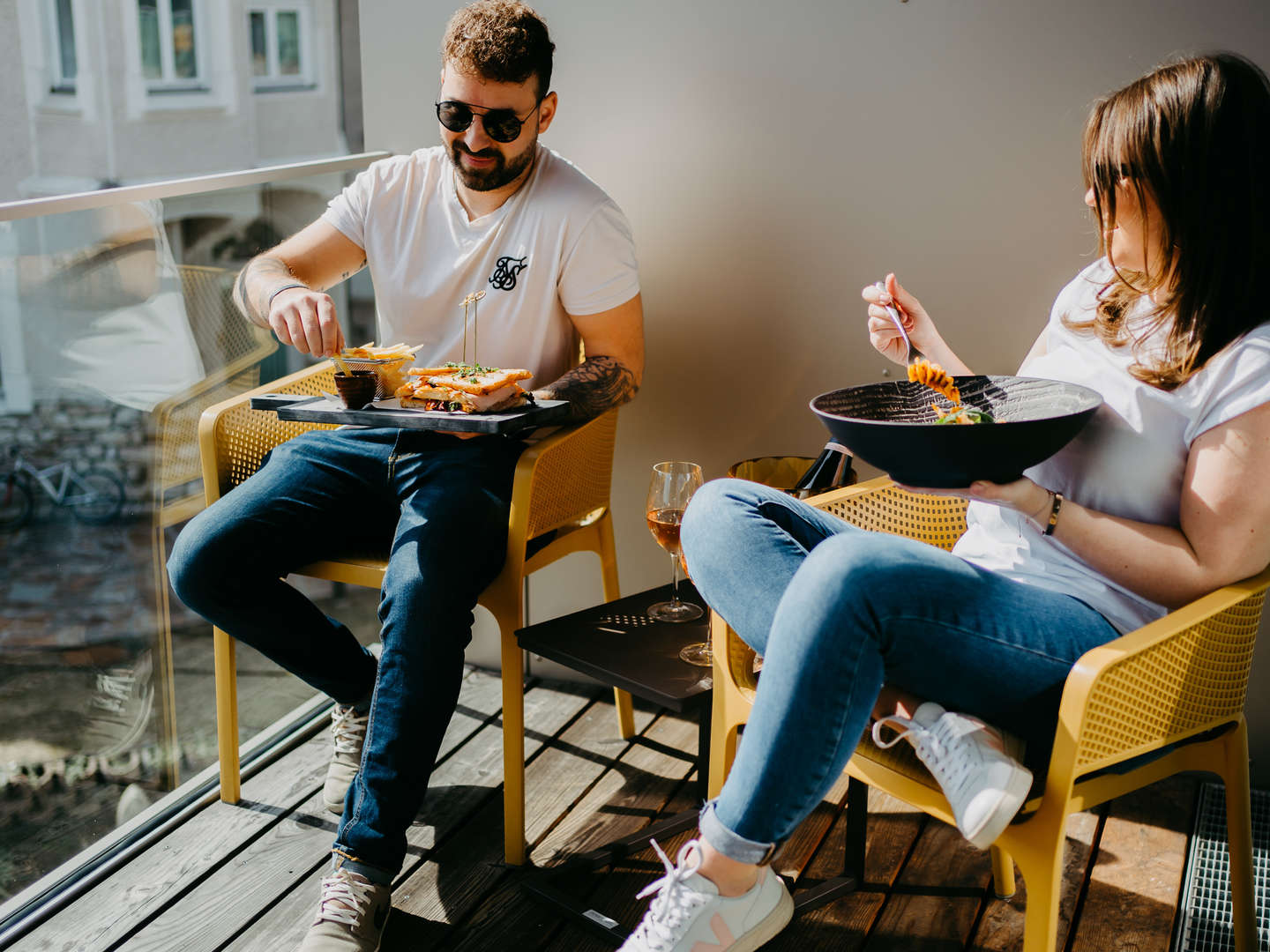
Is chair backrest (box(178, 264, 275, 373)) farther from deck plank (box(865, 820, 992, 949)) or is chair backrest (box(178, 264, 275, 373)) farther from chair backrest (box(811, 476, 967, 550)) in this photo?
deck plank (box(865, 820, 992, 949))

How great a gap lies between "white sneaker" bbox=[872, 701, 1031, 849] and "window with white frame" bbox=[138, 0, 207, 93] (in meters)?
22.3

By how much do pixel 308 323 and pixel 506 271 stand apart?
15.3 inches

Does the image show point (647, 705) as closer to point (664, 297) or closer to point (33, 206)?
point (664, 297)

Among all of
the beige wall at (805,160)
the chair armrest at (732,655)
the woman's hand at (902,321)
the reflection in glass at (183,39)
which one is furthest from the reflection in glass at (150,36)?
the chair armrest at (732,655)

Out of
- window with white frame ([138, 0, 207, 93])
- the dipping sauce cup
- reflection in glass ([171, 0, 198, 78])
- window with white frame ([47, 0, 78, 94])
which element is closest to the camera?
the dipping sauce cup

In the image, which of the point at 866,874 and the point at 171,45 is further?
the point at 171,45

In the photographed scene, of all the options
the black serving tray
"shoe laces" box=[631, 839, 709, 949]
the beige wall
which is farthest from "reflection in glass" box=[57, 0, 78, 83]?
"shoe laces" box=[631, 839, 709, 949]

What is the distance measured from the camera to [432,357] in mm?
2152

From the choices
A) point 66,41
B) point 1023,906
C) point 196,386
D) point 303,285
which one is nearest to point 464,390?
A: point 303,285

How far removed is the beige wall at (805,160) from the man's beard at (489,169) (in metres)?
0.37

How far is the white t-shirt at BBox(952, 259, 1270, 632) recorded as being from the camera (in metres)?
1.32

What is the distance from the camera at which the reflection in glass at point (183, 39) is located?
20.8m

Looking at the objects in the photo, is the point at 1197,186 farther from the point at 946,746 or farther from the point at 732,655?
the point at 732,655

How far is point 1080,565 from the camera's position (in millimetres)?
→ 1446
